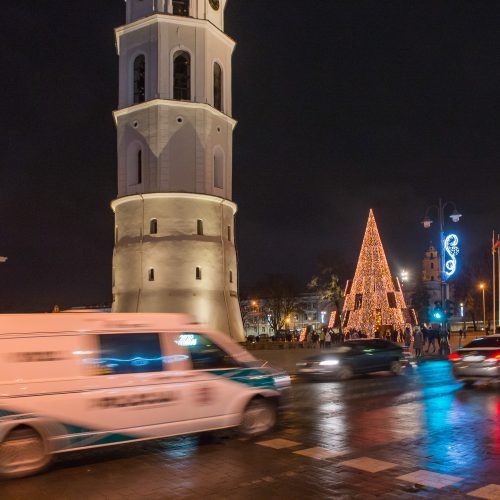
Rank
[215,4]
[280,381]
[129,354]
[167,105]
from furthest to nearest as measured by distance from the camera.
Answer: [215,4], [167,105], [280,381], [129,354]

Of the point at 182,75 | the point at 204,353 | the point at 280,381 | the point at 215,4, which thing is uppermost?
the point at 215,4

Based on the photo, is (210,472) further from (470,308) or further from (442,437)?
(470,308)

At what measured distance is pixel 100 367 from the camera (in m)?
8.94

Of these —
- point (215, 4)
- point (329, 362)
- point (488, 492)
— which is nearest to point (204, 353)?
point (488, 492)

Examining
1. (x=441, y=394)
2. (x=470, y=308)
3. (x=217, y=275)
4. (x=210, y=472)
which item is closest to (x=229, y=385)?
(x=210, y=472)

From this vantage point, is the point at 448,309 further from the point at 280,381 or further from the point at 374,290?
the point at 280,381

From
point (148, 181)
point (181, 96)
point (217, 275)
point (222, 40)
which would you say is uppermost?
point (222, 40)

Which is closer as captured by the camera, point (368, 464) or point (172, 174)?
point (368, 464)

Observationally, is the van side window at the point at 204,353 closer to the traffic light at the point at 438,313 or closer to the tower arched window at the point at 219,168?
the traffic light at the point at 438,313

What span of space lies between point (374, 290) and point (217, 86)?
17.9 meters

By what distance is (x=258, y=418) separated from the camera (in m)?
10.9

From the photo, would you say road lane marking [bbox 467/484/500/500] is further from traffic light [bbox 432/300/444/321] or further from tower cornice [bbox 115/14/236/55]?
tower cornice [bbox 115/14/236/55]

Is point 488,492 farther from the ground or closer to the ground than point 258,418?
closer to the ground

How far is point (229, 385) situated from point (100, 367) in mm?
2226
